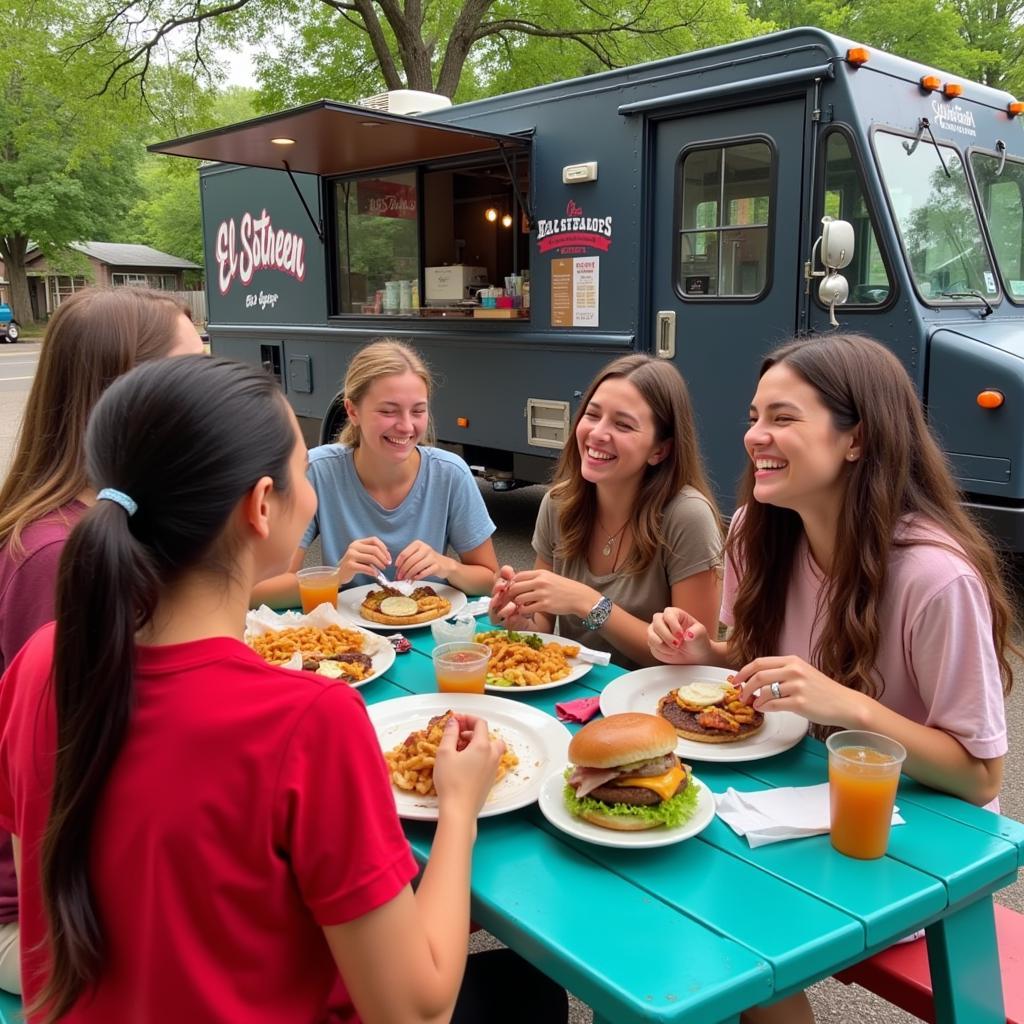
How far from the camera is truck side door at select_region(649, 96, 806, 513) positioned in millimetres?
5012

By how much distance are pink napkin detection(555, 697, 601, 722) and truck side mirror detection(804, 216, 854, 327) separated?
10.4 feet

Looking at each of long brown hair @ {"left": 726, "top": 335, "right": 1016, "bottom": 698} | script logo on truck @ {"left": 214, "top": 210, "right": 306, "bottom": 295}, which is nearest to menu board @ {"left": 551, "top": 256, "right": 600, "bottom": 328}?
script logo on truck @ {"left": 214, "top": 210, "right": 306, "bottom": 295}

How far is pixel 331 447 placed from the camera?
11.2 feet

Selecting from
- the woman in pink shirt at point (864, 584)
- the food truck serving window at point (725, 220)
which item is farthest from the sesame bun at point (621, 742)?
the food truck serving window at point (725, 220)

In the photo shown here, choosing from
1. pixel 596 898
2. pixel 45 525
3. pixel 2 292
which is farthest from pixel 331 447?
pixel 2 292

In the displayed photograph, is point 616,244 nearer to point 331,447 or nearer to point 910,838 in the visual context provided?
point 331,447

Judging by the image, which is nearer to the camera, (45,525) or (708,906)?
(708,906)

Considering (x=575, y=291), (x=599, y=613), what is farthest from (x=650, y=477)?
(x=575, y=291)

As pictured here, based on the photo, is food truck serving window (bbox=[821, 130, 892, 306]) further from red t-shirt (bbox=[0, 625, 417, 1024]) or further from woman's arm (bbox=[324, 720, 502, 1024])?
red t-shirt (bbox=[0, 625, 417, 1024])

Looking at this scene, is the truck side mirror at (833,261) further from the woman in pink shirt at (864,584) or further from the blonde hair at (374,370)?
the woman in pink shirt at (864,584)

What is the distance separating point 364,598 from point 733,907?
178 cm

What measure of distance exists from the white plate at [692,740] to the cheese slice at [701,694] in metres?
0.08

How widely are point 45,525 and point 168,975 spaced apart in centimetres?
96

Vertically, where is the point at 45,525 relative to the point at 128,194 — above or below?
below
